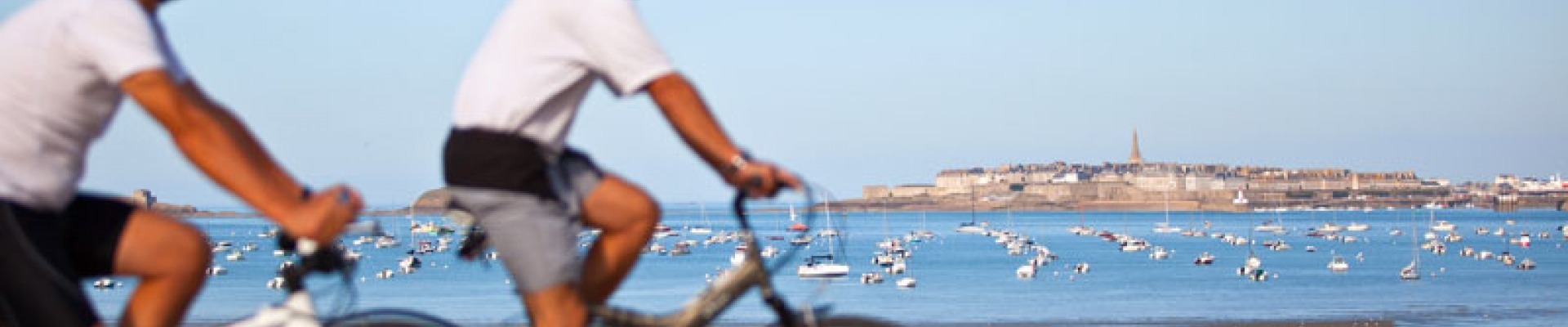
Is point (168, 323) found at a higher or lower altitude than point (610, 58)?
lower

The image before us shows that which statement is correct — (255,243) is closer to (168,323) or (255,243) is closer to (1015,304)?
(1015,304)

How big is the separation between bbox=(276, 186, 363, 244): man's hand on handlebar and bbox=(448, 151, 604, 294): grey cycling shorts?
0.44 metres

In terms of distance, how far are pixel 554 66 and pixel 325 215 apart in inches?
25.6

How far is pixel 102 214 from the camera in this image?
3502mm

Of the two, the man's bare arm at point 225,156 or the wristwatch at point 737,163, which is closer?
the man's bare arm at point 225,156

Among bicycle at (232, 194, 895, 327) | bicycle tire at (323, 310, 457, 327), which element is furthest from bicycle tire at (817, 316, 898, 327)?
bicycle tire at (323, 310, 457, 327)

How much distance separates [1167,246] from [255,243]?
75.9m

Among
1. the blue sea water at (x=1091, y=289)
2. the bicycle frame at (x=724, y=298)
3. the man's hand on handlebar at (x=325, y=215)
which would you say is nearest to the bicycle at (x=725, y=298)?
the bicycle frame at (x=724, y=298)

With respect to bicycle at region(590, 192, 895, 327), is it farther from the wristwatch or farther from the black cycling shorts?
the black cycling shorts

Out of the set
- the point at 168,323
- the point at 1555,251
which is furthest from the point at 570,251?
the point at 1555,251

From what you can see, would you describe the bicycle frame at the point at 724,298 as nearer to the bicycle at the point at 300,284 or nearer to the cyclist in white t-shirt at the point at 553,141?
the cyclist in white t-shirt at the point at 553,141

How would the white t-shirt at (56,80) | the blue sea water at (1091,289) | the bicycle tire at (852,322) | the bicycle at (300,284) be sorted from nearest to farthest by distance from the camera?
the white t-shirt at (56,80) → the bicycle at (300,284) → the bicycle tire at (852,322) → the blue sea water at (1091,289)

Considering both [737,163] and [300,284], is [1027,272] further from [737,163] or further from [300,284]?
[300,284]

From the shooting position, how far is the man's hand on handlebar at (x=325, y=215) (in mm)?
3402
